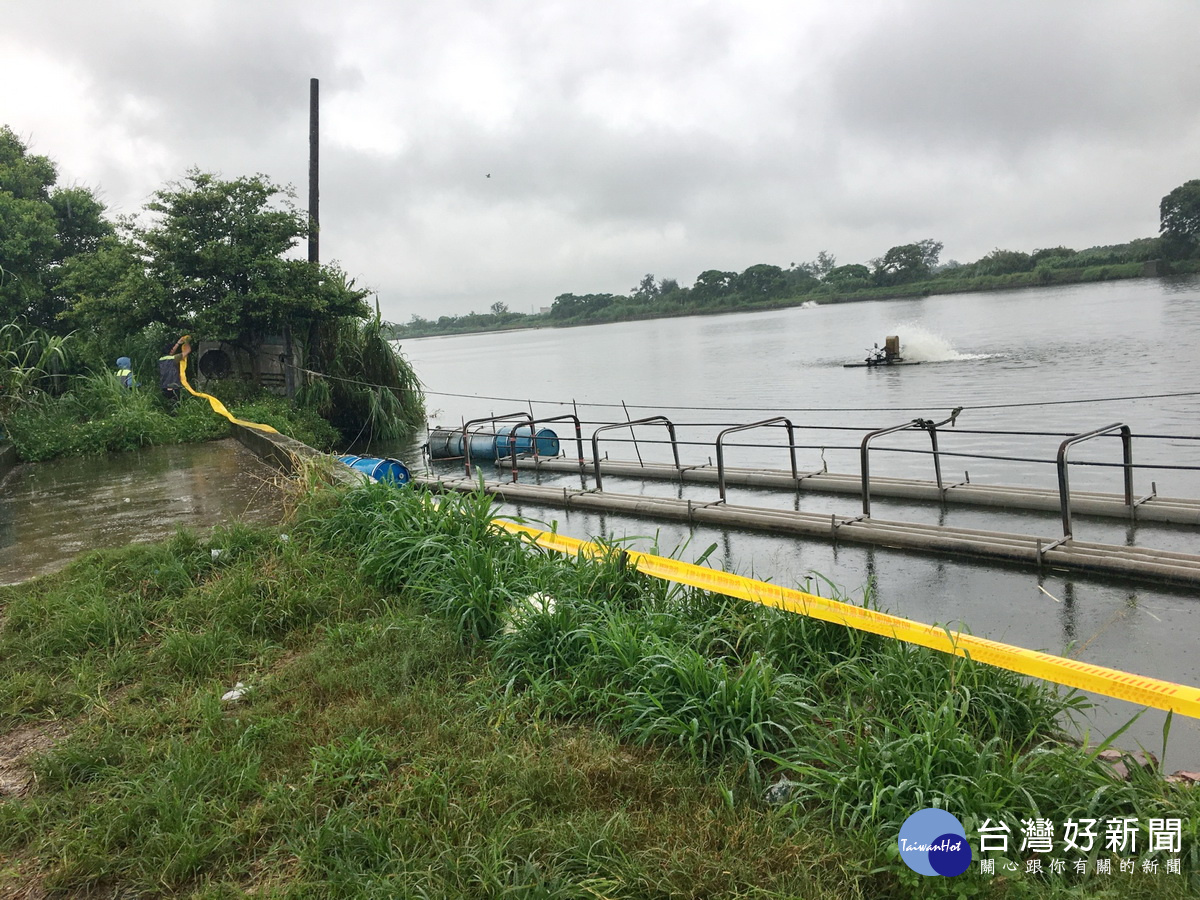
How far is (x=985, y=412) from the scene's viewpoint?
22594mm

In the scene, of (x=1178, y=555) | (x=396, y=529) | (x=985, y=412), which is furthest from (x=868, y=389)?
(x=396, y=529)

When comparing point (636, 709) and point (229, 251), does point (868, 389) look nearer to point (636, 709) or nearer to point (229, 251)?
point (229, 251)

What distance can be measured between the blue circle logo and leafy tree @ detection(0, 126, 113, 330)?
65.7 feet

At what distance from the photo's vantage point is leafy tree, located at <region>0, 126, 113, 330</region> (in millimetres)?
17781

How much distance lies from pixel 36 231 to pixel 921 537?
20061mm

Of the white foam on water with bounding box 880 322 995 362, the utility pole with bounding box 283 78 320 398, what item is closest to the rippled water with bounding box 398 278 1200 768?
the white foam on water with bounding box 880 322 995 362

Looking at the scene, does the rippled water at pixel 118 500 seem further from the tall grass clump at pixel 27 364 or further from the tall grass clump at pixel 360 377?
the tall grass clump at pixel 360 377

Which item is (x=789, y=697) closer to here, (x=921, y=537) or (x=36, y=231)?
(x=921, y=537)

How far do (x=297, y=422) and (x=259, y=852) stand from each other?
16.2m

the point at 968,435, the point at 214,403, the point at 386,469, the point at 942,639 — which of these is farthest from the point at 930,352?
the point at 942,639

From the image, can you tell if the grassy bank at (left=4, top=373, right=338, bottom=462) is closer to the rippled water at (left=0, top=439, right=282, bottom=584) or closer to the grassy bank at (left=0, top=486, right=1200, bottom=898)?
the rippled water at (left=0, top=439, right=282, bottom=584)

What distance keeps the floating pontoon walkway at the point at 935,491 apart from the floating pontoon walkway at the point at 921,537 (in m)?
1.18

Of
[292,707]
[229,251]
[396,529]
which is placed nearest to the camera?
[292,707]

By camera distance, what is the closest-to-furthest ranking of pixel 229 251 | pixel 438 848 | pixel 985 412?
1. pixel 438 848
2. pixel 229 251
3. pixel 985 412
